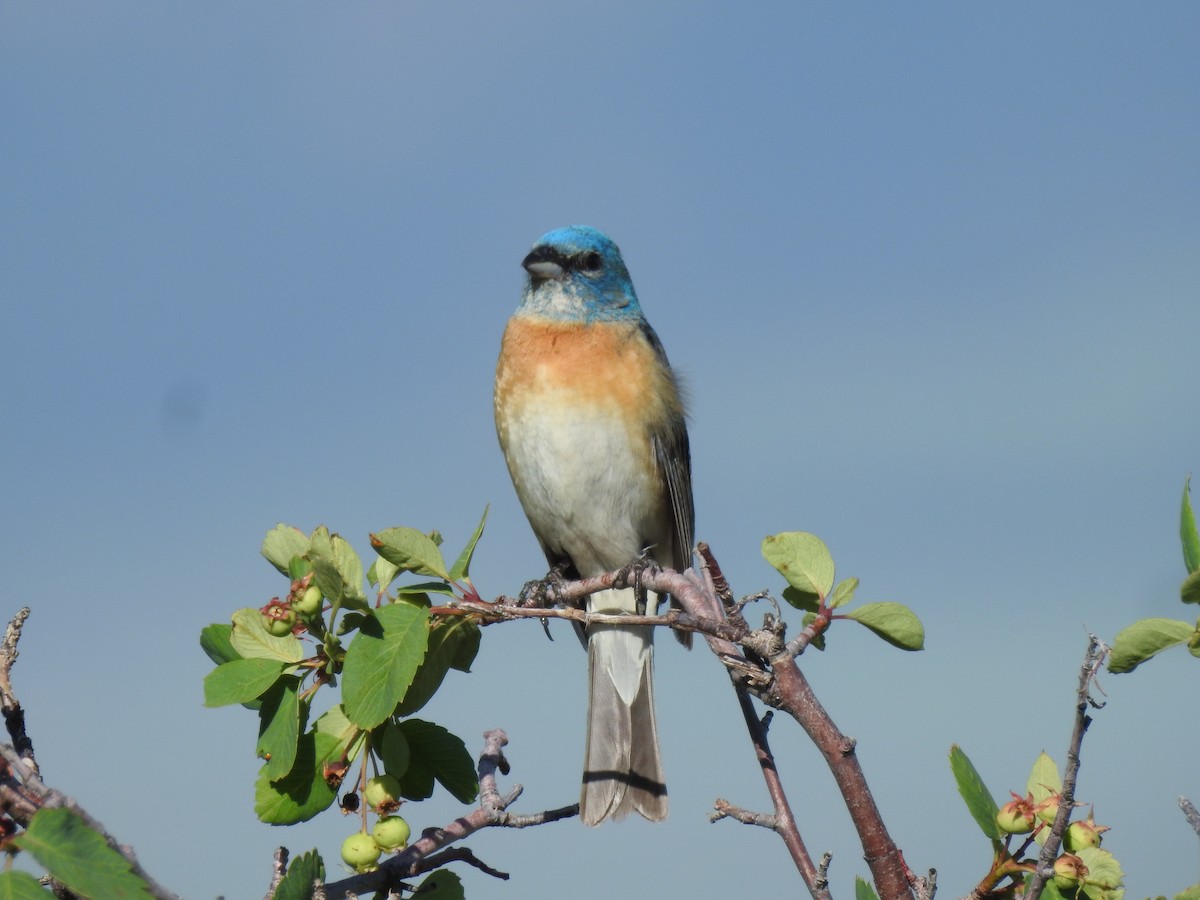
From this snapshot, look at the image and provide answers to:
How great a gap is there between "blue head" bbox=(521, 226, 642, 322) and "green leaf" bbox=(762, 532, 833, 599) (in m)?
3.57

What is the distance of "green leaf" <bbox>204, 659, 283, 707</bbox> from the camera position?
313 cm

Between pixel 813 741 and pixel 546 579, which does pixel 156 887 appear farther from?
pixel 546 579

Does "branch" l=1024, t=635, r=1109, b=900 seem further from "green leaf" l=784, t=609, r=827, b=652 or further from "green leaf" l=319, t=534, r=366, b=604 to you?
→ "green leaf" l=319, t=534, r=366, b=604

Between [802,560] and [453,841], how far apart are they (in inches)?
49.0

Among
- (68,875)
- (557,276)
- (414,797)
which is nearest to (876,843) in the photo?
(414,797)

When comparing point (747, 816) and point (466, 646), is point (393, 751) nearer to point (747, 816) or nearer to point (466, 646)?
point (466, 646)

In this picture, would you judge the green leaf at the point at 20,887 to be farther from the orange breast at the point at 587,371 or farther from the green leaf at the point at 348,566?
the orange breast at the point at 587,371

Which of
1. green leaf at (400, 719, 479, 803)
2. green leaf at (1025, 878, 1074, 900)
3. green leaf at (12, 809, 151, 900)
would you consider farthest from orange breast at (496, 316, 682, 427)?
green leaf at (12, 809, 151, 900)

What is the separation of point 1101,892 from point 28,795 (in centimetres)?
248

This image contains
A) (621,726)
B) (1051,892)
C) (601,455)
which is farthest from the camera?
(601,455)

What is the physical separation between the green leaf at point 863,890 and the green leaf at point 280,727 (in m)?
1.47

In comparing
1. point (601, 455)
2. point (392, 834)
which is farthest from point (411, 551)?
point (601, 455)

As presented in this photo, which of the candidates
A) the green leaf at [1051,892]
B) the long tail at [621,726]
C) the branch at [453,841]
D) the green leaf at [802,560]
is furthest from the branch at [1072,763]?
the long tail at [621,726]

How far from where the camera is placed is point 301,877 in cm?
271
